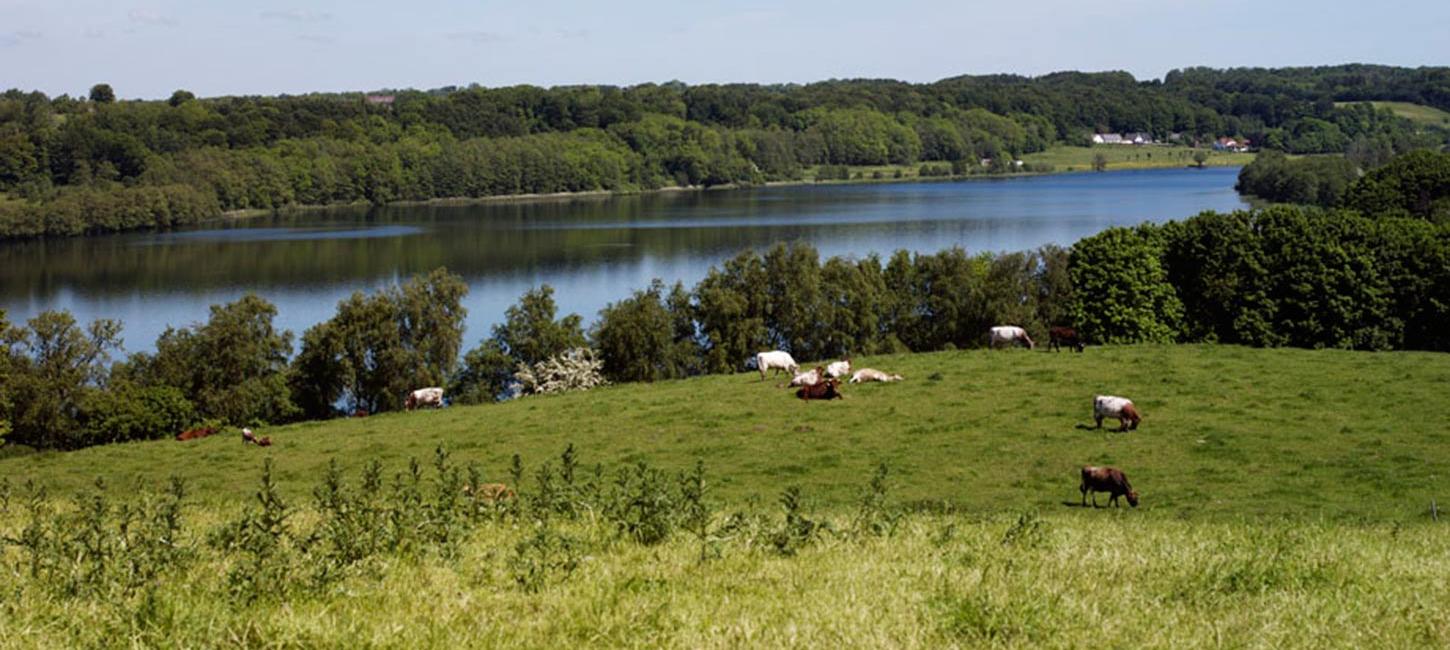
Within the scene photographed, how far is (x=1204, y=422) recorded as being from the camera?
24.5 meters

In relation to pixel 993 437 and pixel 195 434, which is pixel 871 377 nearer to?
pixel 993 437

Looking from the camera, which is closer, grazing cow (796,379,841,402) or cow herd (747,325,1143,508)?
cow herd (747,325,1143,508)

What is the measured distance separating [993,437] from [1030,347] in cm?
1440

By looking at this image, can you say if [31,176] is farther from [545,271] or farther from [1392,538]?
[1392,538]

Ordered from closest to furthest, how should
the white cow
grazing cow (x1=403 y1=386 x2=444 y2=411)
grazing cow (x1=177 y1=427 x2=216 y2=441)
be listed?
1. the white cow
2. grazing cow (x1=177 y1=427 x2=216 y2=441)
3. grazing cow (x1=403 y1=386 x2=444 y2=411)

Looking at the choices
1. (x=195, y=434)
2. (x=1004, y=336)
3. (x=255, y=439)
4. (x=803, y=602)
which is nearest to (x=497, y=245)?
(x=1004, y=336)

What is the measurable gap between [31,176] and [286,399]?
136 m

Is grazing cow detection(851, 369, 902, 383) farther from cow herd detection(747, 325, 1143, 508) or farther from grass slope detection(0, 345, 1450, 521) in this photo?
grass slope detection(0, 345, 1450, 521)

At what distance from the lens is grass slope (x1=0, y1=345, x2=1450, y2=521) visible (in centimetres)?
1997

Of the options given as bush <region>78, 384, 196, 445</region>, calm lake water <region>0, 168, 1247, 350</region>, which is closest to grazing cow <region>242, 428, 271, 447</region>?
bush <region>78, 384, 196, 445</region>

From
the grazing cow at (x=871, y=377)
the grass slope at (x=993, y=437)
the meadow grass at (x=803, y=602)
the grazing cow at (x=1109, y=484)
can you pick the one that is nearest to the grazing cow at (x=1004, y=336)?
the grass slope at (x=993, y=437)

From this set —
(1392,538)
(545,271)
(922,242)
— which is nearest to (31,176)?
(545,271)

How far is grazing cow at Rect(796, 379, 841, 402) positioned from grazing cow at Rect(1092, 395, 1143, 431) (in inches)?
248

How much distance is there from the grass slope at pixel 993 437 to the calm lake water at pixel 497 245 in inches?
1404
